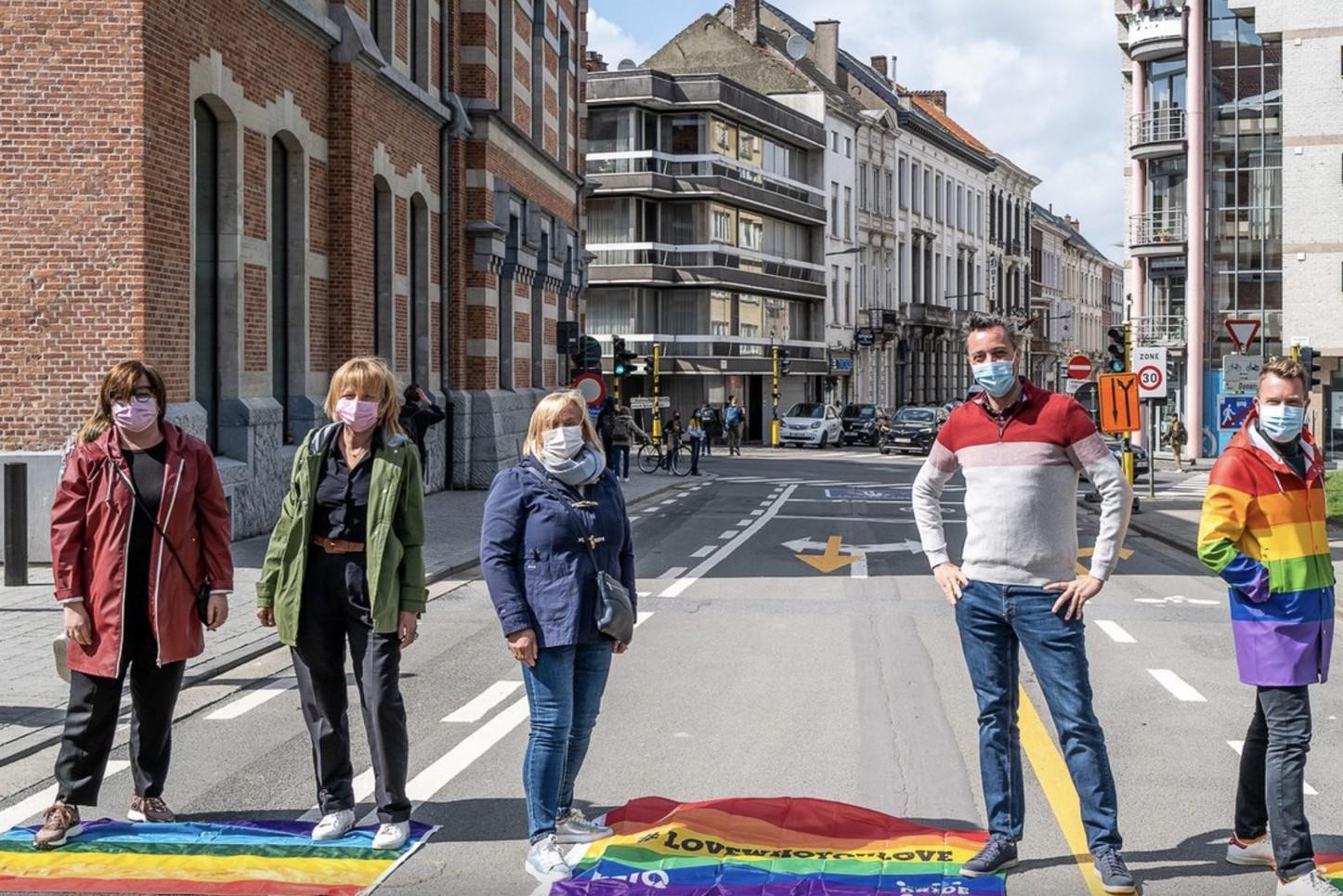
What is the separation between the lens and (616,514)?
5938 millimetres

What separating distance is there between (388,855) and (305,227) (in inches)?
621

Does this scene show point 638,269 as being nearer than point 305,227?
No

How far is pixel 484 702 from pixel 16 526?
6.27 metres

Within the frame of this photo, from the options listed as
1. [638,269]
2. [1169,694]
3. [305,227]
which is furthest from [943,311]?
[1169,694]

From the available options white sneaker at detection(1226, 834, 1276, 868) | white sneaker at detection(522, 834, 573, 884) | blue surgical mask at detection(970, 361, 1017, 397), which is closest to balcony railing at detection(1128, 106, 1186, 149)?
white sneaker at detection(1226, 834, 1276, 868)

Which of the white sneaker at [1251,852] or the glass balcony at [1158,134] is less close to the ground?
the glass balcony at [1158,134]

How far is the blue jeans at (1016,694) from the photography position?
5.51 meters

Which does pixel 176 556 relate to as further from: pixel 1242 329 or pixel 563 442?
pixel 1242 329

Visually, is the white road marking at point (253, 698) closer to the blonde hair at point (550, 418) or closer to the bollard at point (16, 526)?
the blonde hair at point (550, 418)

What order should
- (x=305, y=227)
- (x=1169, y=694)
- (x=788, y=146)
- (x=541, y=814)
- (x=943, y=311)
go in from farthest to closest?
(x=943, y=311) → (x=788, y=146) → (x=305, y=227) → (x=1169, y=694) → (x=541, y=814)

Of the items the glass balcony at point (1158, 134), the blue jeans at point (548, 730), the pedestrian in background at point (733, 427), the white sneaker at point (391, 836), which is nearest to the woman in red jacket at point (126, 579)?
the white sneaker at point (391, 836)

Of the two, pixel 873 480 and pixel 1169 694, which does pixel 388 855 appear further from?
pixel 873 480

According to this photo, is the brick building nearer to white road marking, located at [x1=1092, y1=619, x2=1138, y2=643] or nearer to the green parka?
white road marking, located at [x1=1092, y1=619, x2=1138, y2=643]

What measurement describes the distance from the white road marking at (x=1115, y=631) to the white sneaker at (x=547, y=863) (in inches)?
261
